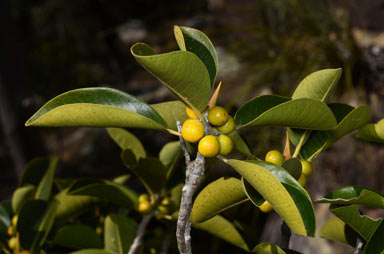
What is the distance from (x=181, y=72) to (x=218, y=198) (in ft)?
0.63

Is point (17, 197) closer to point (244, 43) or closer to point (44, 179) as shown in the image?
point (44, 179)

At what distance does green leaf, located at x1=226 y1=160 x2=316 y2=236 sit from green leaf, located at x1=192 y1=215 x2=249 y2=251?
24 cm

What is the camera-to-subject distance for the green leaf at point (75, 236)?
69cm

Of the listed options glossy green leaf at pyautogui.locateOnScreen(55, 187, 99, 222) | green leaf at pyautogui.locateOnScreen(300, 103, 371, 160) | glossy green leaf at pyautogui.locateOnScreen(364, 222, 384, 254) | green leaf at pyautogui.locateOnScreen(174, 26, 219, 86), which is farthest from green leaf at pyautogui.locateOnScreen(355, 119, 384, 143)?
glossy green leaf at pyautogui.locateOnScreen(55, 187, 99, 222)

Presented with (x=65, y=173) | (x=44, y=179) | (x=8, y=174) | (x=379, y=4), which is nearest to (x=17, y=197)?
(x=44, y=179)

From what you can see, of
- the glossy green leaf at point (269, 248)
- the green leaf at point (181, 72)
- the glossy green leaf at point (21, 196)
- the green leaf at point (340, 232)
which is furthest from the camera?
the glossy green leaf at point (21, 196)

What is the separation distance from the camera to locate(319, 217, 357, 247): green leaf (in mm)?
636

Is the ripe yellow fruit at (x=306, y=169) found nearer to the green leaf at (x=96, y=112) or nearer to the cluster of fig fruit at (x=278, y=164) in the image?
the cluster of fig fruit at (x=278, y=164)

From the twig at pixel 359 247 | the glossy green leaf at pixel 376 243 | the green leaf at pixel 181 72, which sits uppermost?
the green leaf at pixel 181 72

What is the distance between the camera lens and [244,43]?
2.06 metres

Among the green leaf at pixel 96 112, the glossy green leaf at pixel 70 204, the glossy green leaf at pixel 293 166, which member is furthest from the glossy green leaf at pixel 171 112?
the glossy green leaf at pixel 70 204

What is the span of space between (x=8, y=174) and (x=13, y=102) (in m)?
2.47

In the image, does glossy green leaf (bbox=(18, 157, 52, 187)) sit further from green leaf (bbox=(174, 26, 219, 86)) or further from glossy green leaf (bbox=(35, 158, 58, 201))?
green leaf (bbox=(174, 26, 219, 86))

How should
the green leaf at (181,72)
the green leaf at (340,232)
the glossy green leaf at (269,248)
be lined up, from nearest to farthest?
the green leaf at (181,72)
the glossy green leaf at (269,248)
the green leaf at (340,232)
